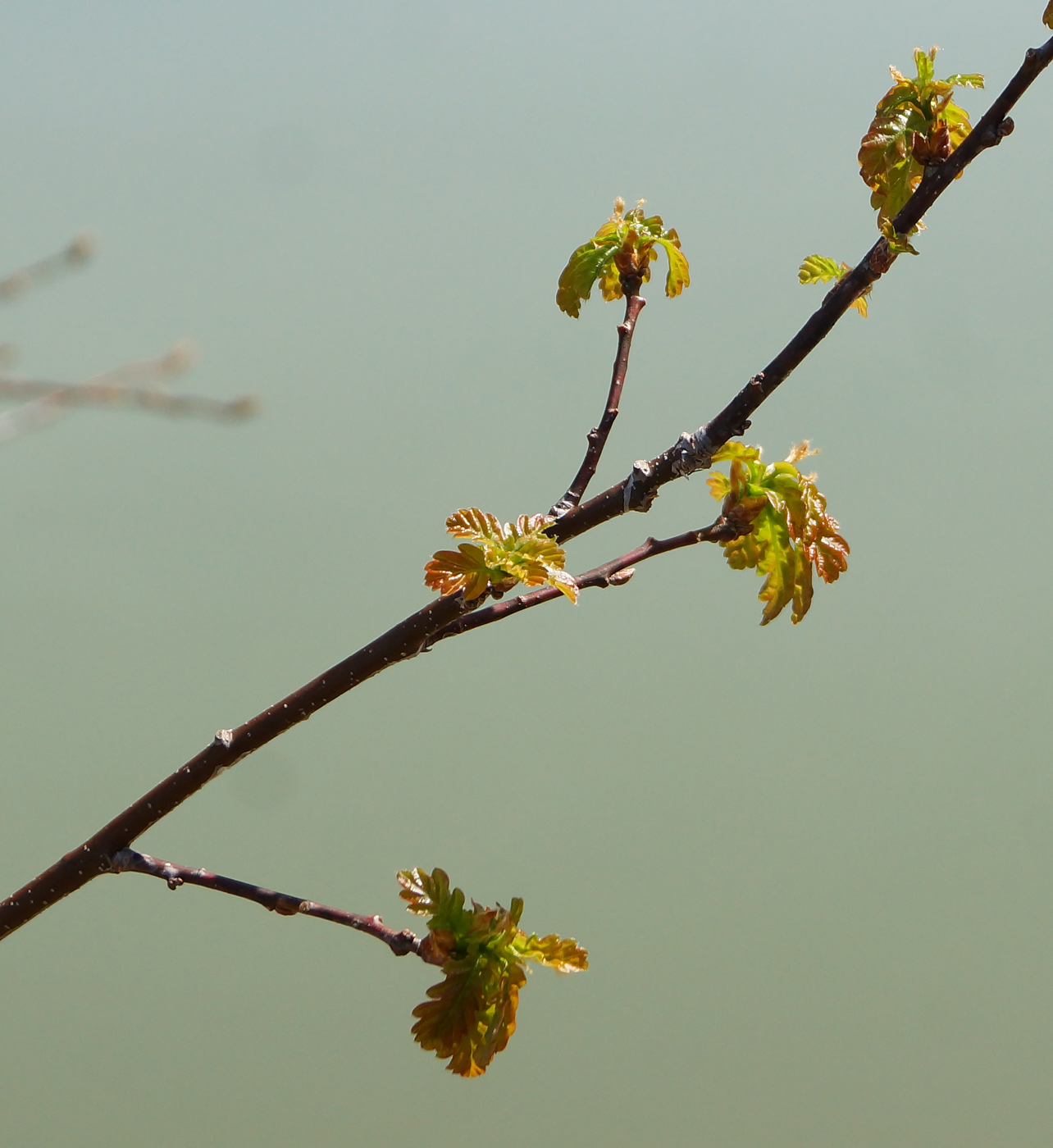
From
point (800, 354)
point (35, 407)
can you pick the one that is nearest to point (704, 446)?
point (800, 354)

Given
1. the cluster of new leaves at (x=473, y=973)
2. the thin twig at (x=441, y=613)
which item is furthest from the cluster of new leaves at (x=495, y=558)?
the cluster of new leaves at (x=473, y=973)

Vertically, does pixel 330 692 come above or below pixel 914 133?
below

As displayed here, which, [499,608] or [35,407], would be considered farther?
[35,407]

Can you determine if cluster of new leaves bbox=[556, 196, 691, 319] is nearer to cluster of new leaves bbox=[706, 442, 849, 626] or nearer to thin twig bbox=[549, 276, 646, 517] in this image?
thin twig bbox=[549, 276, 646, 517]

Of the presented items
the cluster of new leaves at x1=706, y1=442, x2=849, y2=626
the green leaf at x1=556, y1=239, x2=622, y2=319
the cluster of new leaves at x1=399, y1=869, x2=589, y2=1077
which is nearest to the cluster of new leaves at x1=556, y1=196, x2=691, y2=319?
the green leaf at x1=556, y1=239, x2=622, y2=319

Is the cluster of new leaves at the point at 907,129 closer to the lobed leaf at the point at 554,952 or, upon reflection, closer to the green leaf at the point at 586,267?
the green leaf at the point at 586,267

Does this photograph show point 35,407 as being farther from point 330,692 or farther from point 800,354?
point 800,354

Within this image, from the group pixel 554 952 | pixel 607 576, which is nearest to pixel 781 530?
pixel 607 576
